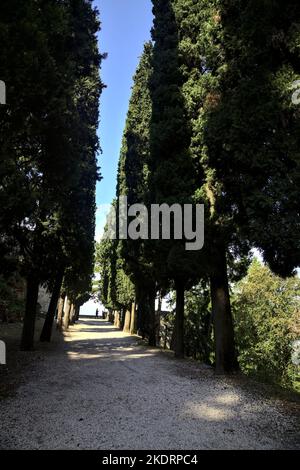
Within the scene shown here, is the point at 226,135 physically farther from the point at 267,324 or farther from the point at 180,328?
the point at 267,324

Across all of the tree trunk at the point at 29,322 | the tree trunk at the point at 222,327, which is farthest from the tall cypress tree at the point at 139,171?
the tree trunk at the point at 222,327

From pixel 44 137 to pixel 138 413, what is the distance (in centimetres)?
755

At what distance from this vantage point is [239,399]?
8.22 meters

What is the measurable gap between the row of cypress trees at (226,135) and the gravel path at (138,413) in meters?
2.76

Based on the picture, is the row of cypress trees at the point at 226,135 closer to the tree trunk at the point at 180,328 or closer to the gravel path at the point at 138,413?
the tree trunk at the point at 180,328

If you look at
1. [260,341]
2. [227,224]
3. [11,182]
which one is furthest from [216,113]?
[260,341]

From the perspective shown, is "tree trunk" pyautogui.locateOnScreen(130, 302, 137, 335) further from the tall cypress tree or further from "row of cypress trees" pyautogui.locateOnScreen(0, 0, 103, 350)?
"row of cypress trees" pyautogui.locateOnScreen(0, 0, 103, 350)

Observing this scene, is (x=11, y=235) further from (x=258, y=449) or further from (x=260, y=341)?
Answer: (x=260, y=341)

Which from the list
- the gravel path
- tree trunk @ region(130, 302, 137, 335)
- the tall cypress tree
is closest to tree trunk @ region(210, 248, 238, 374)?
the gravel path

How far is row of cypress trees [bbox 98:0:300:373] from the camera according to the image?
7812mm

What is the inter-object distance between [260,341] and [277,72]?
27.6 m

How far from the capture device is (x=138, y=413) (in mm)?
6902

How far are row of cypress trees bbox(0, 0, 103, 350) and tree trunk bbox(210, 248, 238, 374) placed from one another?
5492mm

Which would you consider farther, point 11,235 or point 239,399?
point 11,235
